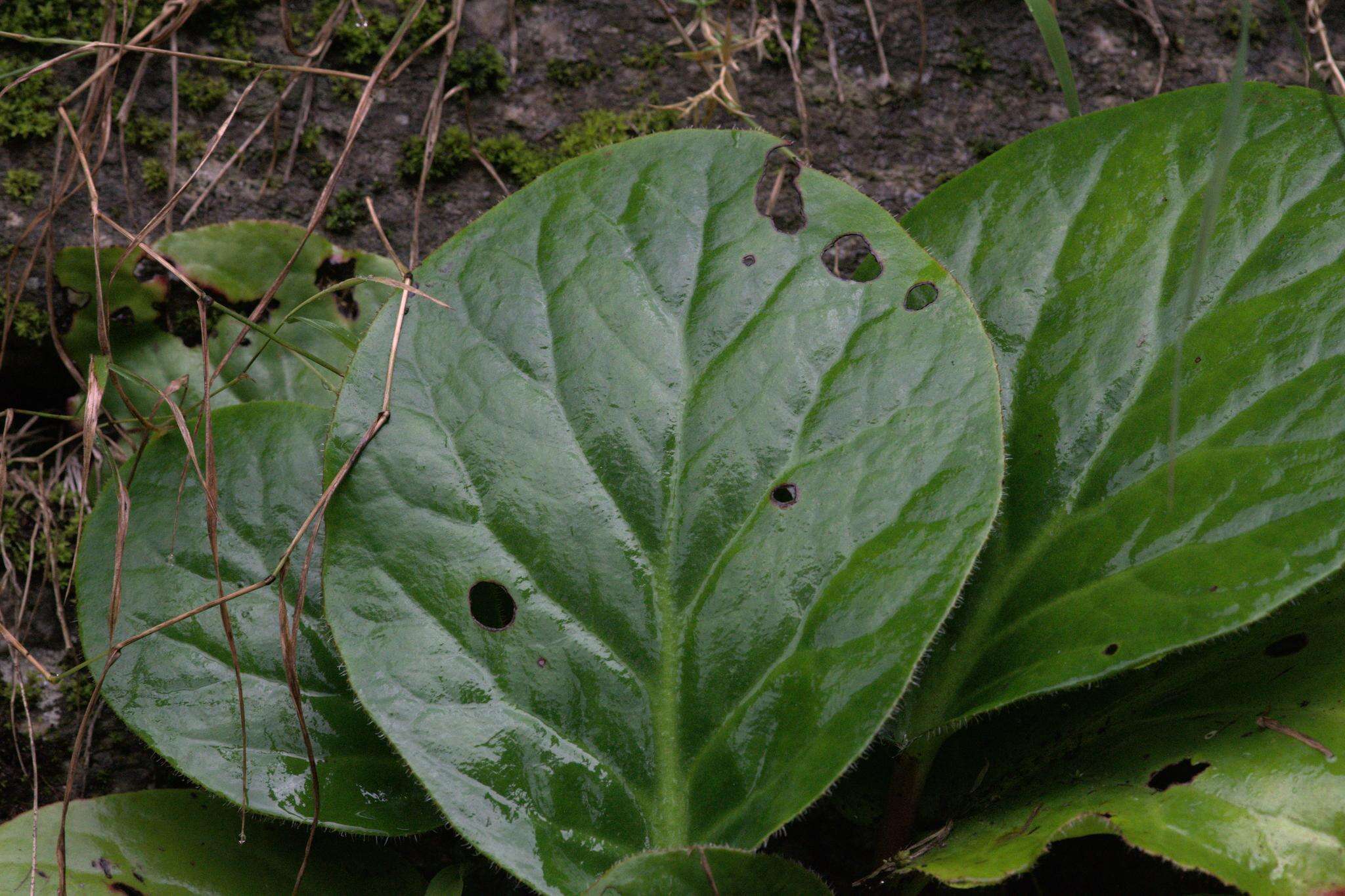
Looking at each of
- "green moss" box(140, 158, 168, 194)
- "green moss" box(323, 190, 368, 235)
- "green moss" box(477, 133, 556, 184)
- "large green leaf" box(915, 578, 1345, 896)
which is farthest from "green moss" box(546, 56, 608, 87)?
"large green leaf" box(915, 578, 1345, 896)

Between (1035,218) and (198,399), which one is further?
(198,399)

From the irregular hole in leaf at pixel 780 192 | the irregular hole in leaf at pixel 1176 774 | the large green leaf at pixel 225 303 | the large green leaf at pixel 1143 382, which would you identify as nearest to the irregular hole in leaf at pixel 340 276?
the large green leaf at pixel 225 303

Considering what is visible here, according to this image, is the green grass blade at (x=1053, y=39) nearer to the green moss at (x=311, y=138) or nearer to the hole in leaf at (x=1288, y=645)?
the hole in leaf at (x=1288, y=645)

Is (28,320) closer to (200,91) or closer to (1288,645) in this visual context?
(200,91)

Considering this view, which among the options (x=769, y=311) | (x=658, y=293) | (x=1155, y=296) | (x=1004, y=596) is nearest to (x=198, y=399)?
(x=658, y=293)

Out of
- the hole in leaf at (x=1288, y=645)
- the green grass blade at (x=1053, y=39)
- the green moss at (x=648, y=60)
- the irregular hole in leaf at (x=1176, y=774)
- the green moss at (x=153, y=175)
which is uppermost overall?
the green moss at (x=153, y=175)

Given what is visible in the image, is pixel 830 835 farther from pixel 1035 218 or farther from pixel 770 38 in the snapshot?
pixel 770 38
